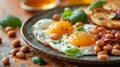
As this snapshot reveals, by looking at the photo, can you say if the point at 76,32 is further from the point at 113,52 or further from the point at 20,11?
the point at 20,11

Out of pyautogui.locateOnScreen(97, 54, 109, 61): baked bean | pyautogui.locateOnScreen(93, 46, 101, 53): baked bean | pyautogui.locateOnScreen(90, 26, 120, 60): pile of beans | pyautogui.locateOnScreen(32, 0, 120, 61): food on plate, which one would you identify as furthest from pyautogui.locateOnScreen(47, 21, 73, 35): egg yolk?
pyautogui.locateOnScreen(97, 54, 109, 61): baked bean

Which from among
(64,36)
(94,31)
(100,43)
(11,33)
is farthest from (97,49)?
(11,33)

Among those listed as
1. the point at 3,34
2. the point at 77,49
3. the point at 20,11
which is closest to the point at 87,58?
the point at 77,49

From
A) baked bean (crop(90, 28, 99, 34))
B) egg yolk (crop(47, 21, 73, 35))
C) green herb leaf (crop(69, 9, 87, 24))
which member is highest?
green herb leaf (crop(69, 9, 87, 24))

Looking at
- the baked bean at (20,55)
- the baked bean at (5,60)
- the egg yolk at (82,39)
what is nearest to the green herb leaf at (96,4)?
the egg yolk at (82,39)

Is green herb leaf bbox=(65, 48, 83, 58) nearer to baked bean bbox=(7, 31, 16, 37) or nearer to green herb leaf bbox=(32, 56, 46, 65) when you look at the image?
green herb leaf bbox=(32, 56, 46, 65)

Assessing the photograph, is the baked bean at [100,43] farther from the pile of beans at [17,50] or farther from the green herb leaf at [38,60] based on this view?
the pile of beans at [17,50]

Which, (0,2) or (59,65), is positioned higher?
(0,2)

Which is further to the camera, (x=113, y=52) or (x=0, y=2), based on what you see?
(x=0, y=2)

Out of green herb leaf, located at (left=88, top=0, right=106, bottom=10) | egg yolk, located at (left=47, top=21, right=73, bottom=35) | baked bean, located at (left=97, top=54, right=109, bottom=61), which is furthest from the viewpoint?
green herb leaf, located at (left=88, top=0, right=106, bottom=10)
